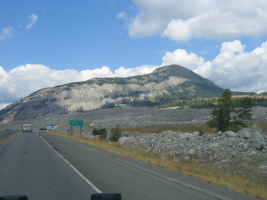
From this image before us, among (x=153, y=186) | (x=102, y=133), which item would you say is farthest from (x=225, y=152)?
(x=102, y=133)

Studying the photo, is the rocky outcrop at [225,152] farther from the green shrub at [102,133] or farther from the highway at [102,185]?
the green shrub at [102,133]

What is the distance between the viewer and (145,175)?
14508 millimetres

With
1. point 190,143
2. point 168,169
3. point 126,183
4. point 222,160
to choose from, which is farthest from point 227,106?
point 126,183

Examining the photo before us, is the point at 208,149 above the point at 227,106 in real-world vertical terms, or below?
below

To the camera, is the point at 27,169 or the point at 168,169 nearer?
the point at 27,169

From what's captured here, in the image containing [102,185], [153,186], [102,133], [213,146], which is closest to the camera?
[102,185]

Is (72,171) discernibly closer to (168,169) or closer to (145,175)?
(145,175)

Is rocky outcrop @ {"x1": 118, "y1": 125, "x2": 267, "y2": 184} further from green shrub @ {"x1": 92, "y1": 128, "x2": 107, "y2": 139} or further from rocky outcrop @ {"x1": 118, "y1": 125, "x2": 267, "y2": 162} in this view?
green shrub @ {"x1": 92, "y1": 128, "x2": 107, "y2": 139}

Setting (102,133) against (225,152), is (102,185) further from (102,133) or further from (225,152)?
(102,133)

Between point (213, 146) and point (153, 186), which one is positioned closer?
point (153, 186)

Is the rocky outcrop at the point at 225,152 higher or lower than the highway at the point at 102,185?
lower

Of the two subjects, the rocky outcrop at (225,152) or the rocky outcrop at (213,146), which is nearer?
the rocky outcrop at (225,152)

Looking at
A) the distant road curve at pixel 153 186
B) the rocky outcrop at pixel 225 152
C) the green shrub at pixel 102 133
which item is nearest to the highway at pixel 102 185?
the distant road curve at pixel 153 186

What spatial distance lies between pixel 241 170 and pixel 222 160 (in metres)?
3.65
